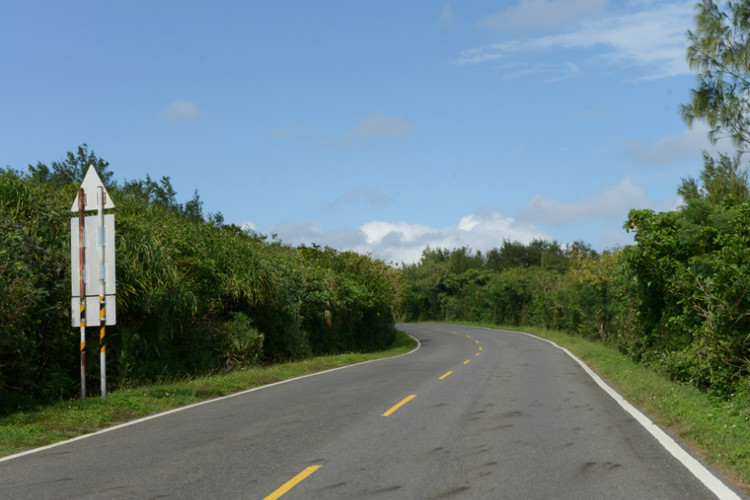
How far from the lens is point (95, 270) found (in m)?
11.4

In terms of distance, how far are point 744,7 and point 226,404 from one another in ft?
73.8

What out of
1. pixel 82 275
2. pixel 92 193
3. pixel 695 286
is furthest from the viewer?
pixel 695 286

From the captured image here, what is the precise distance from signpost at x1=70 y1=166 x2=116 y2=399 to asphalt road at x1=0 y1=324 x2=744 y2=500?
7.48 feet

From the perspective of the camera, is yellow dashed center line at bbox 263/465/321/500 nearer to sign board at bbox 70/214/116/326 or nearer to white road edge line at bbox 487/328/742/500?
white road edge line at bbox 487/328/742/500

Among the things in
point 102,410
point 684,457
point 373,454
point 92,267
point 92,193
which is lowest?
point 684,457

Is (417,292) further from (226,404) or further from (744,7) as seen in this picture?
(226,404)

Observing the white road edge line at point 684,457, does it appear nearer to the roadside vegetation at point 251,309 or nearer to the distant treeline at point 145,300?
the roadside vegetation at point 251,309

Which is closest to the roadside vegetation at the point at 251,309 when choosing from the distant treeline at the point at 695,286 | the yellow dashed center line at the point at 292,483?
the distant treeline at the point at 695,286

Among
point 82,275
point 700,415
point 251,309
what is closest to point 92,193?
point 82,275

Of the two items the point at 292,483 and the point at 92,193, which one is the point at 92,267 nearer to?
the point at 92,193

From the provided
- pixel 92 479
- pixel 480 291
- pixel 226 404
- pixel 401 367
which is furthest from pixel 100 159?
pixel 92 479

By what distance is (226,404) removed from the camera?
455 inches

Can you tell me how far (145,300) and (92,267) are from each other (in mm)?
2283

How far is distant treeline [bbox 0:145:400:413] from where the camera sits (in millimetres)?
10656
